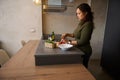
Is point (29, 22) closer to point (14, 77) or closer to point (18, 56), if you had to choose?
point (18, 56)

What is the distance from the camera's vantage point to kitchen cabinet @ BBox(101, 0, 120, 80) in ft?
8.74

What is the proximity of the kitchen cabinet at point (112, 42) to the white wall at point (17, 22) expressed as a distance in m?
1.64

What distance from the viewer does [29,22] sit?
3.22m

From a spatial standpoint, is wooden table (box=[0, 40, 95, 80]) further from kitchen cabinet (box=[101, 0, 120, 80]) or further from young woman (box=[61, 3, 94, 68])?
kitchen cabinet (box=[101, 0, 120, 80])

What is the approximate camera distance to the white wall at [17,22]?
3117mm

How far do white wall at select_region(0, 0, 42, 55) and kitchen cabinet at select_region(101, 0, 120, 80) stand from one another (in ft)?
5.38

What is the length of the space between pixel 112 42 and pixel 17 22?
7.42 ft

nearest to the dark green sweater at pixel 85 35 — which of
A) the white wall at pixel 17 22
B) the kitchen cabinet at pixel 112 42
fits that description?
the kitchen cabinet at pixel 112 42

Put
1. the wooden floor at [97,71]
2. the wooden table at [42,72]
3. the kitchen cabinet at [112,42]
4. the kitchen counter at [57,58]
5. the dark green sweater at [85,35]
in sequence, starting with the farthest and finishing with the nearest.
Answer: the wooden floor at [97,71]
the kitchen cabinet at [112,42]
the dark green sweater at [85,35]
the kitchen counter at [57,58]
the wooden table at [42,72]

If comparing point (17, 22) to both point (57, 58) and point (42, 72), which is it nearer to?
point (57, 58)

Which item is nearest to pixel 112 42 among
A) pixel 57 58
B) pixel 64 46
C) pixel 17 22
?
pixel 64 46

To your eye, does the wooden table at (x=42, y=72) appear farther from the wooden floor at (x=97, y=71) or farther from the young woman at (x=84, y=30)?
the wooden floor at (x=97, y=71)

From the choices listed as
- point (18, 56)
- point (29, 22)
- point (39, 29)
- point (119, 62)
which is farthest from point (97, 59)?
point (18, 56)

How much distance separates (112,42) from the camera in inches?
113
